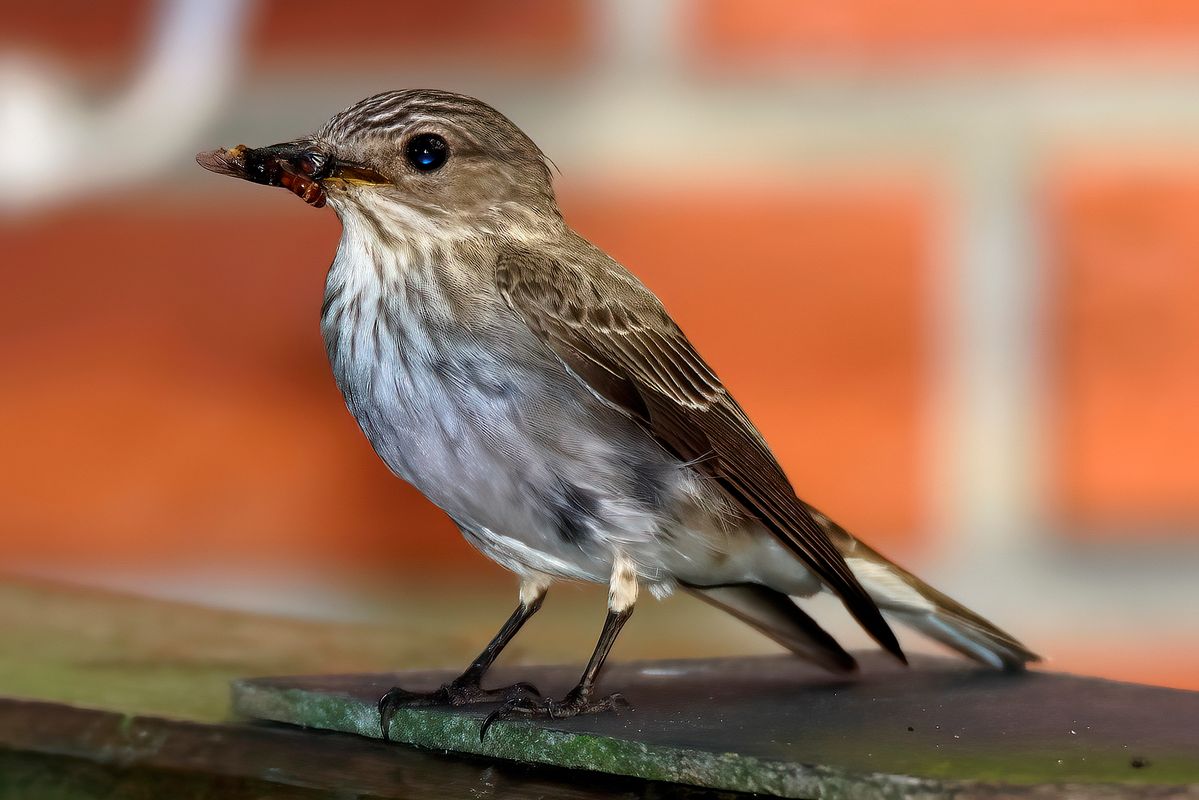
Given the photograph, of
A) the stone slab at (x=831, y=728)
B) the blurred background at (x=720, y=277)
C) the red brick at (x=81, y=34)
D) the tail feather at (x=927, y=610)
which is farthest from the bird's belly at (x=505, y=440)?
the red brick at (x=81, y=34)

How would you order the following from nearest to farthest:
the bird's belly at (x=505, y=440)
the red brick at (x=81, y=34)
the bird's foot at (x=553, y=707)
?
the bird's foot at (x=553, y=707)
the bird's belly at (x=505, y=440)
the red brick at (x=81, y=34)

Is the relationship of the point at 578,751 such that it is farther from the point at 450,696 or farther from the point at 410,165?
the point at 410,165

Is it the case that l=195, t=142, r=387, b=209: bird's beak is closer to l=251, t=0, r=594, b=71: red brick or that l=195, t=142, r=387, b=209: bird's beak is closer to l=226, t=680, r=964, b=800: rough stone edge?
l=226, t=680, r=964, b=800: rough stone edge

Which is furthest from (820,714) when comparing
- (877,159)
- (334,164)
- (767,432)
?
(877,159)

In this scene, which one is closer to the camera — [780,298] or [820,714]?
[820,714]

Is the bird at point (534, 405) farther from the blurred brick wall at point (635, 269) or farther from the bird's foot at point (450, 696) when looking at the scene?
the blurred brick wall at point (635, 269)

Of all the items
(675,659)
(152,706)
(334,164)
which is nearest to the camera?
(152,706)

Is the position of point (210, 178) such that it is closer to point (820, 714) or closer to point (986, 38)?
point (986, 38)
